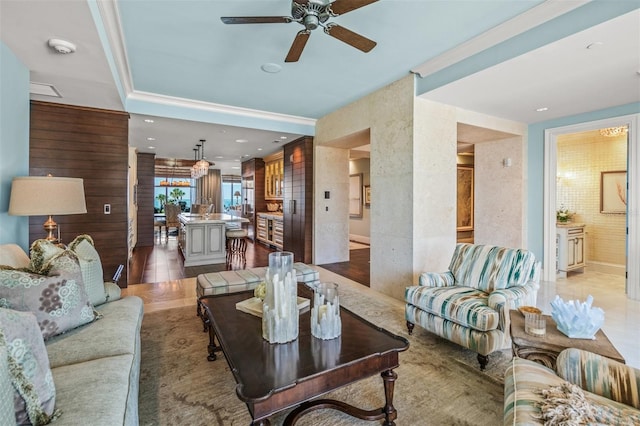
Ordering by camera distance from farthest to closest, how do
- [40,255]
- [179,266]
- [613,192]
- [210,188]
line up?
[210,188] → [179,266] → [613,192] → [40,255]

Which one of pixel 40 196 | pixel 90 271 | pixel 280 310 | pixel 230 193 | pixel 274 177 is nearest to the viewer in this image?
pixel 280 310

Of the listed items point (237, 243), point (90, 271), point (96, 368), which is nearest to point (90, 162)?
point (90, 271)

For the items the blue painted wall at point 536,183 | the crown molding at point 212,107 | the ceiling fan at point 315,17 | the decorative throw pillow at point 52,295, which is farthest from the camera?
the blue painted wall at point 536,183

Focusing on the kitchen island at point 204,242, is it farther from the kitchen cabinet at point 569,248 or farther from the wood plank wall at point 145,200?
the kitchen cabinet at point 569,248

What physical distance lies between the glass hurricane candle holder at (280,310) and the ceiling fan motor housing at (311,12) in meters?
1.85

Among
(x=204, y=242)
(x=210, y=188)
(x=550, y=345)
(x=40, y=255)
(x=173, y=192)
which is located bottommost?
(x=550, y=345)

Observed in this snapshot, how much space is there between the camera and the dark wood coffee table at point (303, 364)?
4.37ft

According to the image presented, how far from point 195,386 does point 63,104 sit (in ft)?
14.3

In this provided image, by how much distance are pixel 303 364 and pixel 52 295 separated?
5.02ft

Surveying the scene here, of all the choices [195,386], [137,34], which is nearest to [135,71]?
[137,34]

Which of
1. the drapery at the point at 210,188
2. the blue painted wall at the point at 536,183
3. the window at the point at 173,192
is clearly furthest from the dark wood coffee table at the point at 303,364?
the window at the point at 173,192

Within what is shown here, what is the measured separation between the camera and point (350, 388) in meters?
2.05

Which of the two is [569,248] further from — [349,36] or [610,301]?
[349,36]

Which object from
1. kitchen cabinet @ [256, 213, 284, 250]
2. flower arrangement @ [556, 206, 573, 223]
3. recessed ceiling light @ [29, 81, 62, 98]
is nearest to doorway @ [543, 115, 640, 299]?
flower arrangement @ [556, 206, 573, 223]
